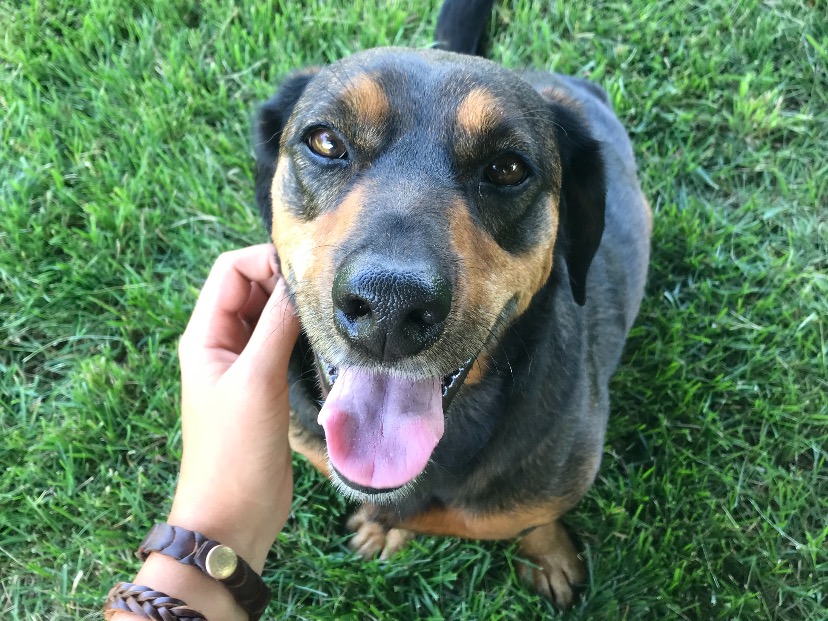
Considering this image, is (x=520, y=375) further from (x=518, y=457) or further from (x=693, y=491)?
(x=693, y=491)

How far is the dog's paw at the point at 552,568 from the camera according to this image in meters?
3.20

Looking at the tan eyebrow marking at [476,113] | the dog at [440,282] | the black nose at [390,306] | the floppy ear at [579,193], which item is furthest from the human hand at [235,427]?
the floppy ear at [579,193]

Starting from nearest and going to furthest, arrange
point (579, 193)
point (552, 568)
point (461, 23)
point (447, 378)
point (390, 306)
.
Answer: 1. point (390, 306)
2. point (447, 378)
3. point (579, 193)
4. point (552, 568)
5. point (461, 23)

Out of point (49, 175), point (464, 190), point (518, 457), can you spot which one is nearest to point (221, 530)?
point (518, 457)

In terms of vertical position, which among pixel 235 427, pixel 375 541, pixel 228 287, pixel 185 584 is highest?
pixel 228 287

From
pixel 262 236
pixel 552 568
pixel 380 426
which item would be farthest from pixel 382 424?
pixel 262 236

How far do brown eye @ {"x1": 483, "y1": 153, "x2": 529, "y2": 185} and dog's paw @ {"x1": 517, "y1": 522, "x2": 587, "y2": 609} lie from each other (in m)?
1.65

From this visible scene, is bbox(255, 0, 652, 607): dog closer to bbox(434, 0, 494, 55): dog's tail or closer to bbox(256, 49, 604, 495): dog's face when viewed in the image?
bbox(256, 49, 604, 495): dog's face

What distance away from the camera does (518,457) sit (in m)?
2.57

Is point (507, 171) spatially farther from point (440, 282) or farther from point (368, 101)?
point (440, 282)

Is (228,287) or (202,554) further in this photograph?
(228,287)

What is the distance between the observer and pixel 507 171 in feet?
7.68

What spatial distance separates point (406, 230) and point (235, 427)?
3.35 ft

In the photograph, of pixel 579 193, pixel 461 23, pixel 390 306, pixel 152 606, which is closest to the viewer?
pixel 390 306
